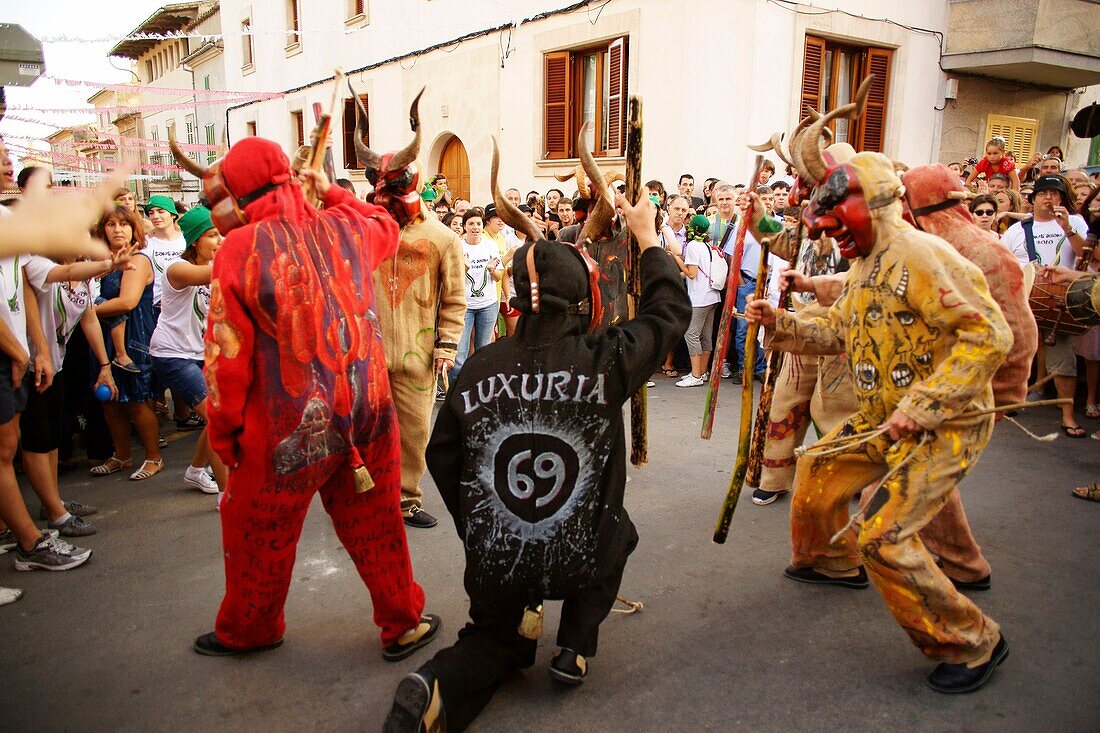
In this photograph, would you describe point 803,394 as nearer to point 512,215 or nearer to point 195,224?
point 512,215

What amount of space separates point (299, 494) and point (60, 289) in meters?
2.86

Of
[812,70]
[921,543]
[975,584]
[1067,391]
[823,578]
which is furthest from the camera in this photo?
[812,70]

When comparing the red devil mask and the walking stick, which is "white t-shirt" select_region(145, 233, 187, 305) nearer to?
the red devil mask

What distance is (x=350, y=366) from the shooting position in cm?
263

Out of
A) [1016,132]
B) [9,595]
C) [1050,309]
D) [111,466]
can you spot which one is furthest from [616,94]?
[9,595]

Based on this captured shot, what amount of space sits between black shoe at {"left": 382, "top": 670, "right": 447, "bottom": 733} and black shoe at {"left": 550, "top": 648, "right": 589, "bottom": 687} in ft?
1.51

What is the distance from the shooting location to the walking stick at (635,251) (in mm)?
2617

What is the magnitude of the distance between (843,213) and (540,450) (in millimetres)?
1424

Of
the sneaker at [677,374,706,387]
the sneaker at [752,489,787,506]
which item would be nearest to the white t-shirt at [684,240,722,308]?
the sneaker at [677,374,706,387]

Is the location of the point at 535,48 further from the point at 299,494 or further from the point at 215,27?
the point at 215,27

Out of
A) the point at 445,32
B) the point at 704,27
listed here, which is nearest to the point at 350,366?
the point at 704,27

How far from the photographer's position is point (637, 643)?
3.03m

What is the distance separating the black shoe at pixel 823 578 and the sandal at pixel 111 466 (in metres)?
4.72

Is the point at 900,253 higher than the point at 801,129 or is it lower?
lower
